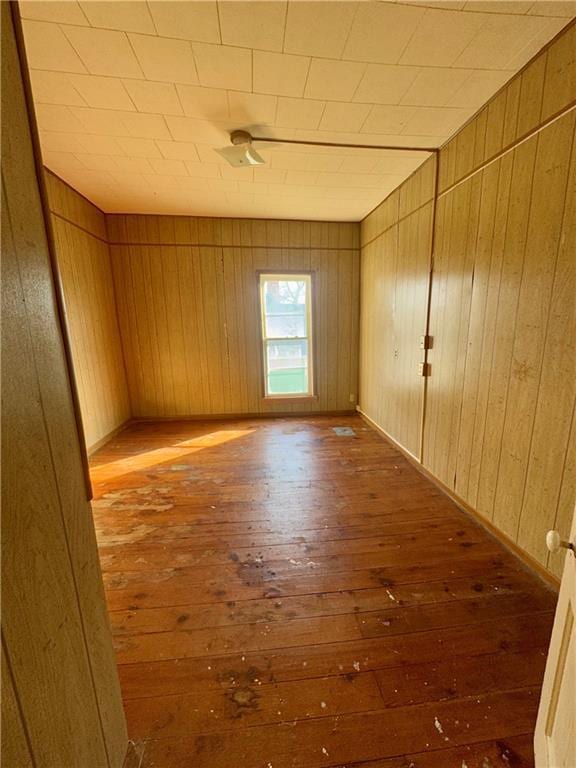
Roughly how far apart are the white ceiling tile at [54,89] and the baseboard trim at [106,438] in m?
2.84

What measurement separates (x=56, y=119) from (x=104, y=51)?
2.73 feet

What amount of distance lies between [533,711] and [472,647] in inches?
9.4

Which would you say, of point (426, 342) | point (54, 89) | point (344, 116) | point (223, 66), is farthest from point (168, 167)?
point (426, 342)

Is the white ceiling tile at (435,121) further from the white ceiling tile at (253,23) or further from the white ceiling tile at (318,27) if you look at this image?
the white ceiling tile at (253,23)

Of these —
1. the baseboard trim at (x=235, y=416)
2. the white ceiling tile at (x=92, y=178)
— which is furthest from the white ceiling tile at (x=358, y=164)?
the baseboard trim at (x=235, y=416)

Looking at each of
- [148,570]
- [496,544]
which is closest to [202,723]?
[148,570]

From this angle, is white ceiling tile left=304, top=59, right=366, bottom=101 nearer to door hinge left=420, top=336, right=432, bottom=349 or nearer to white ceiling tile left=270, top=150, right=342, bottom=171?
white ceiling tile left=270, top=150, right=342, bottom=171

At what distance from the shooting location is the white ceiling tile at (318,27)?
1303mm

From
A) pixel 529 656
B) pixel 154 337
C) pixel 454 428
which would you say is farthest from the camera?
pixel 154 337

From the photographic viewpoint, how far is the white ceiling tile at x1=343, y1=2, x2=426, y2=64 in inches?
51.6

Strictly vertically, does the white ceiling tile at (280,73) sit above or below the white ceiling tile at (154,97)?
below

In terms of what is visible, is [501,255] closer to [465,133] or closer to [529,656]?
[465,133]

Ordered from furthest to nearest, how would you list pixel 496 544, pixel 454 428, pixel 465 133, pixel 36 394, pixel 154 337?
pixel 154 337, pixel 454 428, pixel 465 133, pixel 496 544, pixel 36 394

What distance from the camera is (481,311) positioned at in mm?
2000
